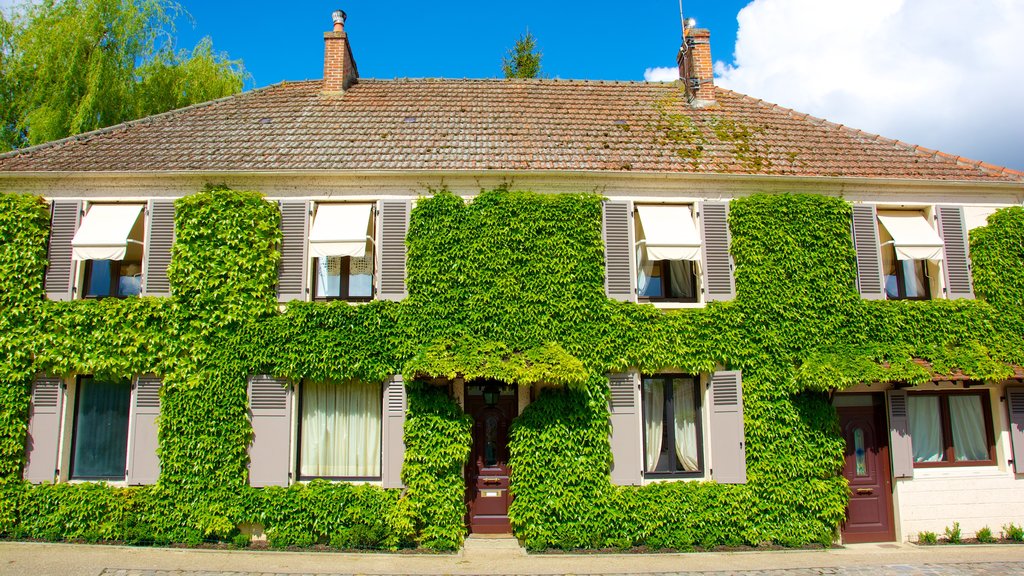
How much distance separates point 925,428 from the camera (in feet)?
35.7

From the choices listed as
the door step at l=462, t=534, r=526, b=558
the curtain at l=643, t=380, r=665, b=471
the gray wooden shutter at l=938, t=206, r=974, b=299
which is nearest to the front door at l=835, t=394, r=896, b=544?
the gray wooden shutter at l=938, t=206, r=974, b=299

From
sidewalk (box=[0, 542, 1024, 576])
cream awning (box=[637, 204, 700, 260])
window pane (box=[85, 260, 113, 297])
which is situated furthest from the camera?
window pane (box=[85, 260, 113, 297])

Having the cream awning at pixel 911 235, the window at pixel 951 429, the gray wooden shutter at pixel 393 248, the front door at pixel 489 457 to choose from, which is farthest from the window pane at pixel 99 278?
the window at pixel 951 429

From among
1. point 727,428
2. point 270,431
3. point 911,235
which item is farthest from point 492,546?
point 911,235

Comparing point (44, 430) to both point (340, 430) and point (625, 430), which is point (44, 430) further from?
point (625, 430)

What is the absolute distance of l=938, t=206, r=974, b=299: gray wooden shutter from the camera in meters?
10.9

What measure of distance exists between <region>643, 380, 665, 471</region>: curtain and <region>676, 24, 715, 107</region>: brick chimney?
7146 mm

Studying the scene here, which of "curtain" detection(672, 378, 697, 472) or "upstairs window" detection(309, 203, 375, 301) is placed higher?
"upstairs window" detection(309, 203, 375, 301)

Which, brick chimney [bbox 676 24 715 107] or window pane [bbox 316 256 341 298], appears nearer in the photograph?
window pane [bbox 316 256 341 298]

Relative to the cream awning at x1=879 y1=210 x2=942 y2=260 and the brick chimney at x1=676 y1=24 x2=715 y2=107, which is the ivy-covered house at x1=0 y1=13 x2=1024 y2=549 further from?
the brick chimney at x1=676 y1=24 x2=715 y2=107

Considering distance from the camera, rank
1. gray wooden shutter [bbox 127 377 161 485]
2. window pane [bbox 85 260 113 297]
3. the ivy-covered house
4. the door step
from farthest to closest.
Result: 1. window pane [bbox 85 260 113 297]
2. gray wooden shutter [bbox 127 377 161 485]
3. the ivy-covered house
4. the door step

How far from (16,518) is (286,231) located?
6.58 m

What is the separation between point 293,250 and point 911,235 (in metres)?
11.9

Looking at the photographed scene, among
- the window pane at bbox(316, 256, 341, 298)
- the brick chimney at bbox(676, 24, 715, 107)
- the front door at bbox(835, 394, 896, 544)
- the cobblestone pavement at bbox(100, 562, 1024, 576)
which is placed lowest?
the cobblestone pavement at bbox(100, 562, 1024, 576)
